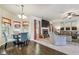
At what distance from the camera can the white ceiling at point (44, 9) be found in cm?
286

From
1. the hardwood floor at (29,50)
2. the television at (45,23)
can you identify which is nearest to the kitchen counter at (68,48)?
the hardwood floor at (29,50)

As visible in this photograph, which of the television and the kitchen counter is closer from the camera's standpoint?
the kitchen counter

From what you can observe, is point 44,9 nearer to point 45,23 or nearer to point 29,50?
point 45,23

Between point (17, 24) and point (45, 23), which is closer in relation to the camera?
point (17, 24)

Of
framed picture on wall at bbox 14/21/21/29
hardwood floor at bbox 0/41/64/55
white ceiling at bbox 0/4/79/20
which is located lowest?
hardwood floor at bbox 0/41/64/55

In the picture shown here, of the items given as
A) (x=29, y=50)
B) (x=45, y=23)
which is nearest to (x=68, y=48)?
(x=45, y=23)

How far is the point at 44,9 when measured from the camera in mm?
2959

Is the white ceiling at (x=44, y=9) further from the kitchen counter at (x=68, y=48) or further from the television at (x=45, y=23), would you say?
the kitchen counter at (x=68, y=48)

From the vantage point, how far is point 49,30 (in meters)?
3.08

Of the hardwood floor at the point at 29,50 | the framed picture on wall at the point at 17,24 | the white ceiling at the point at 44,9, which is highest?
the white ceiling at the point at 44,9

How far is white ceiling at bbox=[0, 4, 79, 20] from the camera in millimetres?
2855

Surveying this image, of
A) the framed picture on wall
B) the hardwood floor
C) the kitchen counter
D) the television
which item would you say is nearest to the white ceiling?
the television

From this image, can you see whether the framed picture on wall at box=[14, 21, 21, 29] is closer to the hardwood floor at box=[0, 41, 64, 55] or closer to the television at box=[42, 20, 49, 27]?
the hardwood floor at box=[0, 41, 64, 55]

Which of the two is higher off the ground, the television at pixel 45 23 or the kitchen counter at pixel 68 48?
the television at pixel 45 23
